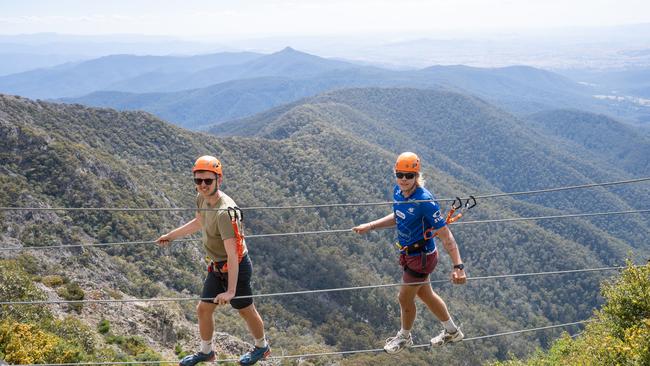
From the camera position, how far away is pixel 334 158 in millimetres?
97438

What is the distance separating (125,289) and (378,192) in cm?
6544

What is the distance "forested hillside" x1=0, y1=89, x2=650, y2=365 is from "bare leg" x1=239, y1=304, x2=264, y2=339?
1015 cm

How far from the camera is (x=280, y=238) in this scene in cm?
6366

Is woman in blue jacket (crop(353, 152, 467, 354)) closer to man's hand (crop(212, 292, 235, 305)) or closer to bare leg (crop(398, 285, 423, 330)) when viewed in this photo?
bare leg (crop(398, 285, 423, 330))

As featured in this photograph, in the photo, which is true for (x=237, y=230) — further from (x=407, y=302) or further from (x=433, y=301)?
(x=433, y=301)

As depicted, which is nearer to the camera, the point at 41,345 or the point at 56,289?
the point at 41,345

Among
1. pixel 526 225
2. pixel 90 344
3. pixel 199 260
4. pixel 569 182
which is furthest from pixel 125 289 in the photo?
pixel 569 182

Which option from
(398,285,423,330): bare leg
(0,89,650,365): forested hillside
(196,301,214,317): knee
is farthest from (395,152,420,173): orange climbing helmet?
(0,89,650,365): forested hillside

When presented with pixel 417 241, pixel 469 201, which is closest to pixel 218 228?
pixel 417 241

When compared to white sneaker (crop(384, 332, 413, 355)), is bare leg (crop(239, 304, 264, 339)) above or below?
above

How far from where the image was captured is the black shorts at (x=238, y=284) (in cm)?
596

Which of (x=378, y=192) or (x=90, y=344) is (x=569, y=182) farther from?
(x=90, y=344)

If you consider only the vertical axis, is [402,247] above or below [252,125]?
above

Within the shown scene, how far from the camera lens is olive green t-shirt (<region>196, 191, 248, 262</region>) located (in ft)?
18.1
